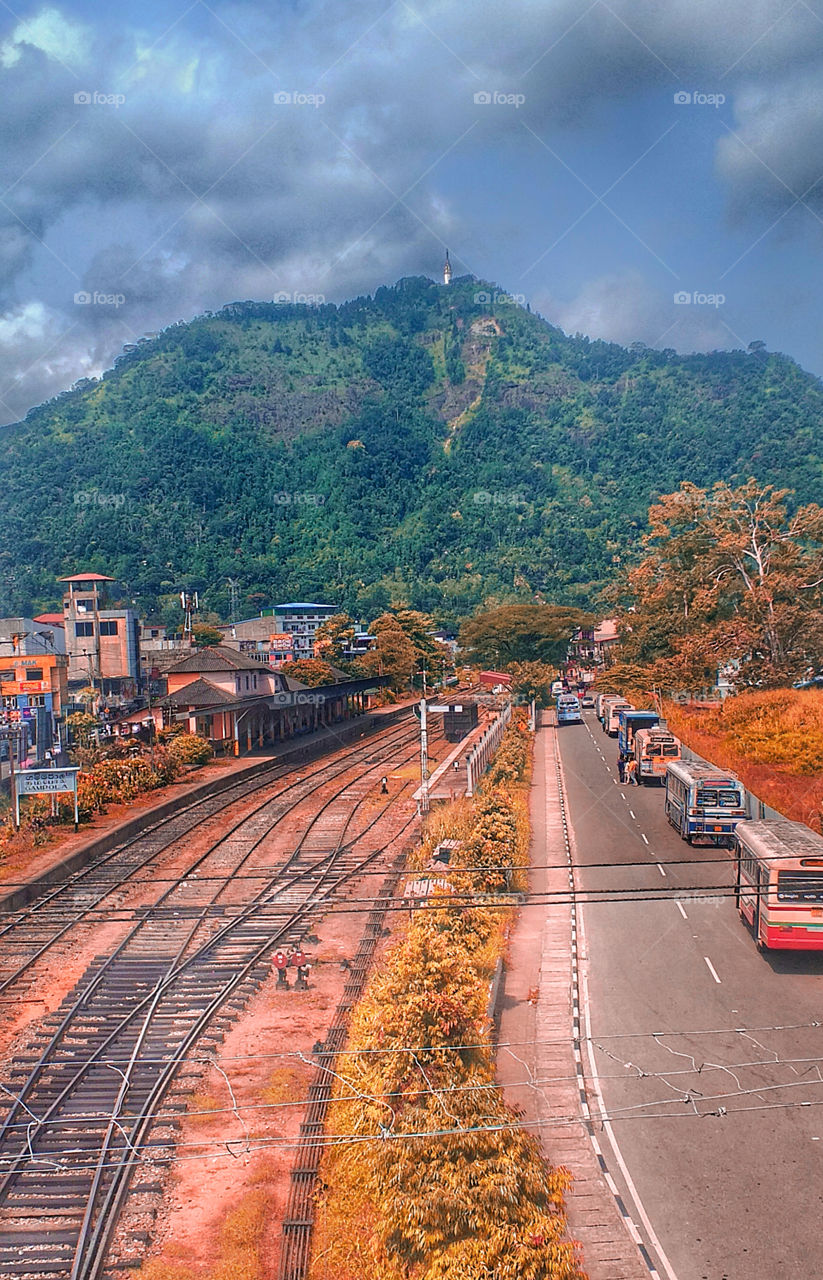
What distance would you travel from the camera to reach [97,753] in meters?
34.2

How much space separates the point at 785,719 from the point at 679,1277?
25476 mm

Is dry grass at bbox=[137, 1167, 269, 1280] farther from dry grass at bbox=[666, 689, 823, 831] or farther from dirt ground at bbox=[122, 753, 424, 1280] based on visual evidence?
dry grass at bbox=[666, 689, 823, 831]

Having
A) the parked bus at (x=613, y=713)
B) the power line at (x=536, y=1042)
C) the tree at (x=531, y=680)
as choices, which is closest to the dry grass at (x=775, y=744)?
the parked bus at (x=613, y=713)

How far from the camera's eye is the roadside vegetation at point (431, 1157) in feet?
27.2

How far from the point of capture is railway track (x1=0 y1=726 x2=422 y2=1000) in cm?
1767

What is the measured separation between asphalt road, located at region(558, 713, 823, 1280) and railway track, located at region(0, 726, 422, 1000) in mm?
7378

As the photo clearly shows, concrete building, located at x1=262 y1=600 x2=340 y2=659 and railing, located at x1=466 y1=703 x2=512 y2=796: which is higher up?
concrete building, located at x1=262 y1=600 x2=340 y2=659

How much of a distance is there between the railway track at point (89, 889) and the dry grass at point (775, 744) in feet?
54.1

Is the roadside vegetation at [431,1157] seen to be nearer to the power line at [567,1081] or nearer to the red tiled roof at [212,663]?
the power line at [567,1081]

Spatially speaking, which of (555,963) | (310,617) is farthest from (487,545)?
(555,963)

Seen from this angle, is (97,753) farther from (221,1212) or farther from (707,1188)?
(707,1188)

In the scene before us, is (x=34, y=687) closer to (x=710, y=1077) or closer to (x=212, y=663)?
(x=212, y=663)

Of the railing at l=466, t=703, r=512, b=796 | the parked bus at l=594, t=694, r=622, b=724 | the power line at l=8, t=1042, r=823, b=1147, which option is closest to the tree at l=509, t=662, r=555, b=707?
the parked bus at l=594, t=694, r=622, b=724

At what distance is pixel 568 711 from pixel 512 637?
1074 centimetres
